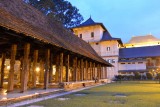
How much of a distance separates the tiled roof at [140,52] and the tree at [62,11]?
42.4ft

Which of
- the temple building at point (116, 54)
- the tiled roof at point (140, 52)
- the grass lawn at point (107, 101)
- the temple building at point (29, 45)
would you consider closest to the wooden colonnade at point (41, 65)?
the temple building at point (29, 45)

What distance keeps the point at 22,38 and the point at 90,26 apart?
3824 centimetres

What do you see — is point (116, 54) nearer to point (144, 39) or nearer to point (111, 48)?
point (111, 48)

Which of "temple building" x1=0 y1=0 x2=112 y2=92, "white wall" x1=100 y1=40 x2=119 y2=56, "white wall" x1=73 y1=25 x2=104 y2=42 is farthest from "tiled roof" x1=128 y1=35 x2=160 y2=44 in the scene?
"temple building" x1=0 y1=0 x2=112 y2=92

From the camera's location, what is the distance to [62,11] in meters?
46.8

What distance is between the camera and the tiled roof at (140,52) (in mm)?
48294

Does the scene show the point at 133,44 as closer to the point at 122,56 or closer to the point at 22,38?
the point at 122,56

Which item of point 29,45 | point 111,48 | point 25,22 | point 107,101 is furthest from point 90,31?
point 107,101

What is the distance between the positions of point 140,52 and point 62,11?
20228mm

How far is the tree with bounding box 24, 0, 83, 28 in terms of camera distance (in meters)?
40.0

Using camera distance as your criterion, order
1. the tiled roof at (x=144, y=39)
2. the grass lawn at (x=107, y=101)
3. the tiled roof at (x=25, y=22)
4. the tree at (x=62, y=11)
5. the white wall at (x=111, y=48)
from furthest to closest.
Answer: the tiled roof at (x=144, y=39), the white wall at (x=111, y=48), the tree at (x=62, y=11), the tiled roof at (x=25, y=22), the grass lawn at (x=107, y=101)

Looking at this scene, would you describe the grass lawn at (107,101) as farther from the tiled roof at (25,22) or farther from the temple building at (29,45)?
the tiled roof at (25,22)

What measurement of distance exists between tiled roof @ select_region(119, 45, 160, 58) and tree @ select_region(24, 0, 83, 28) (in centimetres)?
1292

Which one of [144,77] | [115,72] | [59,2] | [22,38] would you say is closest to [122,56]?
[115,72]
